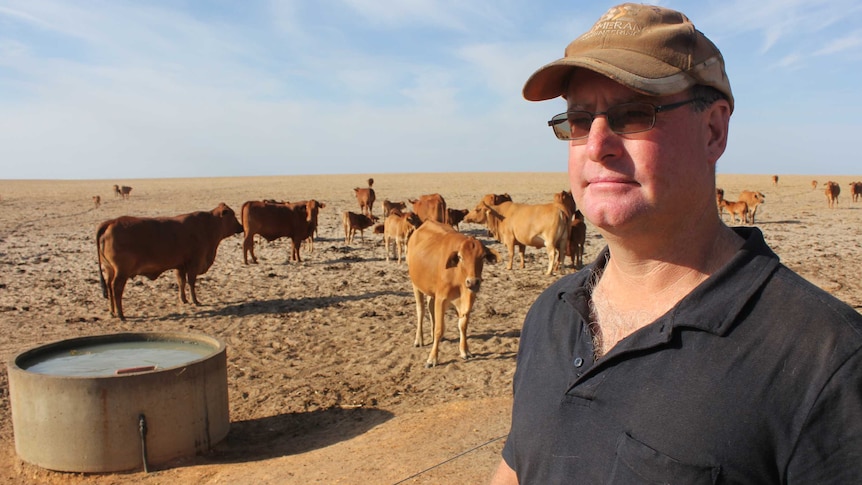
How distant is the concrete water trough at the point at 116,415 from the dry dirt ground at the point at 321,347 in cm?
16

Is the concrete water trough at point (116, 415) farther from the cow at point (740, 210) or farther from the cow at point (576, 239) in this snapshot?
the cow at point (740, 210)

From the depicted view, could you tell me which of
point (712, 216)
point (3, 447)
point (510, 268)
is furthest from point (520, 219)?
point (712, 216)

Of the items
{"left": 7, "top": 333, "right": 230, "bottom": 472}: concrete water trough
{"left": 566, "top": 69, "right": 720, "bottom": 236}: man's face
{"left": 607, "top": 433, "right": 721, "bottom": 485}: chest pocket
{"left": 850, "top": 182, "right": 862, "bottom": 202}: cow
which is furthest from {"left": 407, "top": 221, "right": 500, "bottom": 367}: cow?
{"left": 850, "top": 182, "right": 862, "bottom": 202}: cow

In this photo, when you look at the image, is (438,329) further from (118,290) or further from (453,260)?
(118,290)

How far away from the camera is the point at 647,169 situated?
1.71 metres

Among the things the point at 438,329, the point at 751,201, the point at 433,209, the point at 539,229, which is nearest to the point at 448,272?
the point at 438,329

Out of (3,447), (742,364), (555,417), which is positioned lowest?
(3,447)

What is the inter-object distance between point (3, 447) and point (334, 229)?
18993 millimetres

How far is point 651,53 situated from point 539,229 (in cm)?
1413

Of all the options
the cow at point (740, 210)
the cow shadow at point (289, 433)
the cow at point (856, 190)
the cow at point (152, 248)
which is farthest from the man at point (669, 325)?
the cow at point (856, 190)

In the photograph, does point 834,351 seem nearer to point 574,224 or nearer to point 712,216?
point 712,216

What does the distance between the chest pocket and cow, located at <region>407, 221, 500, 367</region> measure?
6620 millimetres

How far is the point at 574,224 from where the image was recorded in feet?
53.1

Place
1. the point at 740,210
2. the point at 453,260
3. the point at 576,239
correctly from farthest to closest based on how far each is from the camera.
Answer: the point at 740,210
the point at 576,239
the point at 453,260
